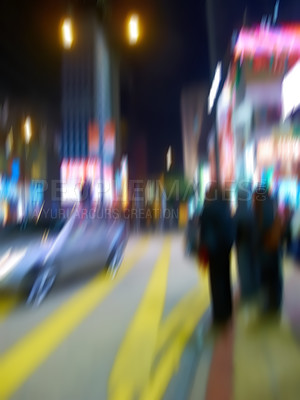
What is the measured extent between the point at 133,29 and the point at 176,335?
1275mm

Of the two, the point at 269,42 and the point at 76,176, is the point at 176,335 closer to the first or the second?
the point at 76,176

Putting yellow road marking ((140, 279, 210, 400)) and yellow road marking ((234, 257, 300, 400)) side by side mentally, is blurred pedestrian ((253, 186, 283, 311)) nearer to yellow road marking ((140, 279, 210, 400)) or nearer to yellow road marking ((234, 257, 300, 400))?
yellow road marking ((234, 257, 300, 400))

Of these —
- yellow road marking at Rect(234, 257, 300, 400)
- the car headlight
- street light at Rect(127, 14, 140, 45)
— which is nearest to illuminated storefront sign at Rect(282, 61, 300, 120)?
yellow road marking at Rect(234, 257, 300, 400)

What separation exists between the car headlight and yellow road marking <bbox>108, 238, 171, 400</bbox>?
583mm

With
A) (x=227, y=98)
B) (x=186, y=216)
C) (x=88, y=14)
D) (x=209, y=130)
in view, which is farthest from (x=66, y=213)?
(x=88, y=14)

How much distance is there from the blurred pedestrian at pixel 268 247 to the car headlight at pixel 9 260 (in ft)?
3.37

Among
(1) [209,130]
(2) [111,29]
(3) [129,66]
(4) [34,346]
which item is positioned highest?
(2) [111,29]

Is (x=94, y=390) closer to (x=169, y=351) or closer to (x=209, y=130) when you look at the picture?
(x=169, y=351)

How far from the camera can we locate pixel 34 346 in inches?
54.9

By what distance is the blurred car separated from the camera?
1.69 meters

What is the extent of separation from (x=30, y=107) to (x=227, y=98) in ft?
2.80

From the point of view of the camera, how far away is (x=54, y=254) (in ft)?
5.83

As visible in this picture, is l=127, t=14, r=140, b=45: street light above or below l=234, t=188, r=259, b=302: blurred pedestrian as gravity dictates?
above

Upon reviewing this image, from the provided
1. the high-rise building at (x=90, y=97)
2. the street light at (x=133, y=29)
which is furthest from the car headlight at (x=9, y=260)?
the street light at (x=133, y=29)
